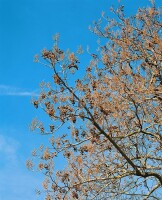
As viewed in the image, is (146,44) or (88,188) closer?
(88,188)

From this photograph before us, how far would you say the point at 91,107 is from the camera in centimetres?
1179

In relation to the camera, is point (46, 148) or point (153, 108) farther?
point (153, 108)

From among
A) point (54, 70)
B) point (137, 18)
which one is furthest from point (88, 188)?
point (137, 18)

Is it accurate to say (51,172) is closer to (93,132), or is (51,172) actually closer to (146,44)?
(93,132)

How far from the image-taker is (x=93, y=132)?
1223 centimetres

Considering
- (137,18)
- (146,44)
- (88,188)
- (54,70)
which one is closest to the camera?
(54,70)

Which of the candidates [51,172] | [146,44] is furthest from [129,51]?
[51,172]

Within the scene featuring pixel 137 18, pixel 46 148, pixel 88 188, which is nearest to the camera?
pixel 46 148

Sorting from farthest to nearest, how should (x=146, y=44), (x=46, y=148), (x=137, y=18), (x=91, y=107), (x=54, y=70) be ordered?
1. (x=137, y=18)
2. (x=146, y=44)
3. (x=46, y=148)
4. (x=91, y=107)
5. (x=54, y=70)

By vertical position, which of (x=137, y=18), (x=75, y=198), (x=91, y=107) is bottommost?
(x=75, y=198)

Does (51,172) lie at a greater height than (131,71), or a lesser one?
lesser

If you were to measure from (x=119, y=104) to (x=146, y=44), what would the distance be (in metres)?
4.15

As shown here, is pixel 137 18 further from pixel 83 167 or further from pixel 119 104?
pixel 83 167

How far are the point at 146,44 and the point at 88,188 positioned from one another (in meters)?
6.32
